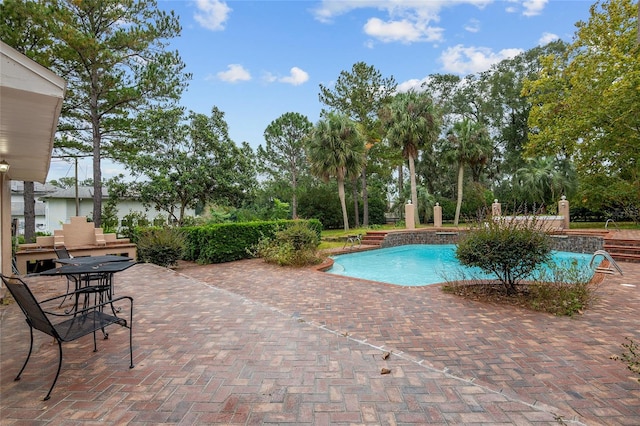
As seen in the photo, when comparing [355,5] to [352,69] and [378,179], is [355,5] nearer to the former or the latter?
[352,69]

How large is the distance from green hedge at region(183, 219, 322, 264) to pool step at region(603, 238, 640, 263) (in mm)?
11030

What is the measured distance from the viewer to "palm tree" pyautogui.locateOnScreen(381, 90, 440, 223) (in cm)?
2002

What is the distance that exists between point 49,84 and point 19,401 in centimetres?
264

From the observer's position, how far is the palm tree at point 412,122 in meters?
20.0

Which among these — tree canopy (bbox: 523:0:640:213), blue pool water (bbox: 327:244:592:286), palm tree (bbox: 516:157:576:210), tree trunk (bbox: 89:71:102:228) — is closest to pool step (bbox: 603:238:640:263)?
blue pool water (bbox: 327:244:592:286)

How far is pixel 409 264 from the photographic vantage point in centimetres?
1223

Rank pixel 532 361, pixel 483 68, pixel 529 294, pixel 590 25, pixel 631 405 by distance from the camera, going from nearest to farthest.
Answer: pixel 631 405 < pixel 532 361 < pixel 529 294 < pixel 590 25 < pixel 483 68

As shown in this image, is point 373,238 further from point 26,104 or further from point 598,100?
point 26,104

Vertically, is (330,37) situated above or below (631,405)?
above

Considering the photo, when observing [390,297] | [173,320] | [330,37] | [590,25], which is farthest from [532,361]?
[590,25]

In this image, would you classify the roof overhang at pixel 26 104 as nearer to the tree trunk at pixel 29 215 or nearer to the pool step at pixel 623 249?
the tree trunk at pixel 29 215

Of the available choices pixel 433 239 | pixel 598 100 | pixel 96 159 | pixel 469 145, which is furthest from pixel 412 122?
pixel 96 159

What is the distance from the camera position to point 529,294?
559cm

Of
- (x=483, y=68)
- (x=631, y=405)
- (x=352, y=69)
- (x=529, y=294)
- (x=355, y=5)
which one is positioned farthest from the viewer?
(x=483, y=68)
